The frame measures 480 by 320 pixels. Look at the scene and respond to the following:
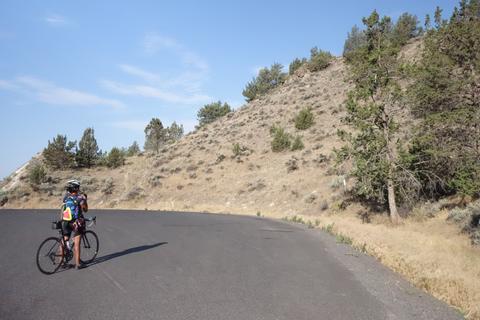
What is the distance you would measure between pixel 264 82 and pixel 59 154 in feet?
157

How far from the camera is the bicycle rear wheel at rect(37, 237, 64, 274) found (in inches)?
320

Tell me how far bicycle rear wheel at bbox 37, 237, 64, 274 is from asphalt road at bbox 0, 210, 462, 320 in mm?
203

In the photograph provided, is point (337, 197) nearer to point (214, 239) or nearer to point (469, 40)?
point (469, 40)

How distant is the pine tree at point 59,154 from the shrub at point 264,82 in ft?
133

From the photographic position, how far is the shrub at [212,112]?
7825 centimetres

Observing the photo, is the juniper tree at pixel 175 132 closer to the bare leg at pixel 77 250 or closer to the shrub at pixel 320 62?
the shrub at pixel 320 62

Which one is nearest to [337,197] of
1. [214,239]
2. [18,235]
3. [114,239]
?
[214,239]

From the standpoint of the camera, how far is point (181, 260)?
31.2ft

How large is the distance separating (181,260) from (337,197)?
18641mm

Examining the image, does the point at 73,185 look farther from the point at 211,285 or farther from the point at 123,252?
the point at 211,285

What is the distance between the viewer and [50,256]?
8328mm

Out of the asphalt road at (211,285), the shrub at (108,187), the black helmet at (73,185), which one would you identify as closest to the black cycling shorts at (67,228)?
the black helmet at (73,185)

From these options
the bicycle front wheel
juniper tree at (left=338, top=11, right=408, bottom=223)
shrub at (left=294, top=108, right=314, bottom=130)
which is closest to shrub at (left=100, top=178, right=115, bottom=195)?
shrub at (left=294, top=108, right=314, bottom=130)

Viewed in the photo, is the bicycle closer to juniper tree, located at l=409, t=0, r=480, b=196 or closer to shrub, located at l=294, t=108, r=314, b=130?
juniper tree, located at l=409, t=0, r=480, b=196
